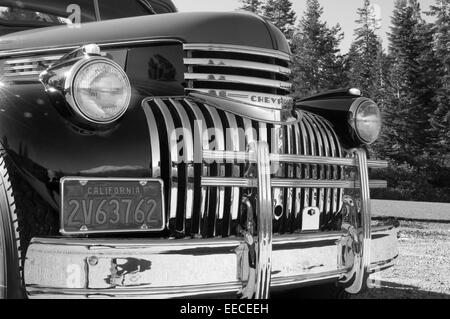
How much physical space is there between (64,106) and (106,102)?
0.56ft

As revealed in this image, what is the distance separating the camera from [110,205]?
250cm

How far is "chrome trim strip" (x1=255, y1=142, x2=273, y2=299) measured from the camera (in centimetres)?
271

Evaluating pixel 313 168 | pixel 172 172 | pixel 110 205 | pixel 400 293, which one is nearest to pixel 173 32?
pixel 172 172

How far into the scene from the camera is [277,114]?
10.6 feet

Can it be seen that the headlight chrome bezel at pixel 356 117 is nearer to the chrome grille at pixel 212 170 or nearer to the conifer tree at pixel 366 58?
the chrome grille at pixel 212 170

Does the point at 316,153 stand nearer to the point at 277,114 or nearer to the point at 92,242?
the point at 277,114

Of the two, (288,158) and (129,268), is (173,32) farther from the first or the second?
(129,268)

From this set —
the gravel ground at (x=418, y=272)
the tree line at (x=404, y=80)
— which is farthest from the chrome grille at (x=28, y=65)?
the tree line at (x=404, y=80)

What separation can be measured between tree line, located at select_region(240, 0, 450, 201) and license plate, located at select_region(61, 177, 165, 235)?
101 ft

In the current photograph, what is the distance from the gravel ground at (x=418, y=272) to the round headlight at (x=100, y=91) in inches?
73.0

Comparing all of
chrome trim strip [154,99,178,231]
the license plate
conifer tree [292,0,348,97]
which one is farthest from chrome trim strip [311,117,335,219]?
conifer tree [292,0,348,97]

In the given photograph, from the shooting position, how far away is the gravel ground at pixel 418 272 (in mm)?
4902

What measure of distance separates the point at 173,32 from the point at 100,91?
0.80 m

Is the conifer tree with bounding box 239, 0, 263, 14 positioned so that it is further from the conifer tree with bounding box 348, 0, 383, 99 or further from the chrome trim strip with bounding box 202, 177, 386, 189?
the chrome trim strip with bounding box 202, 177, 386, 189
